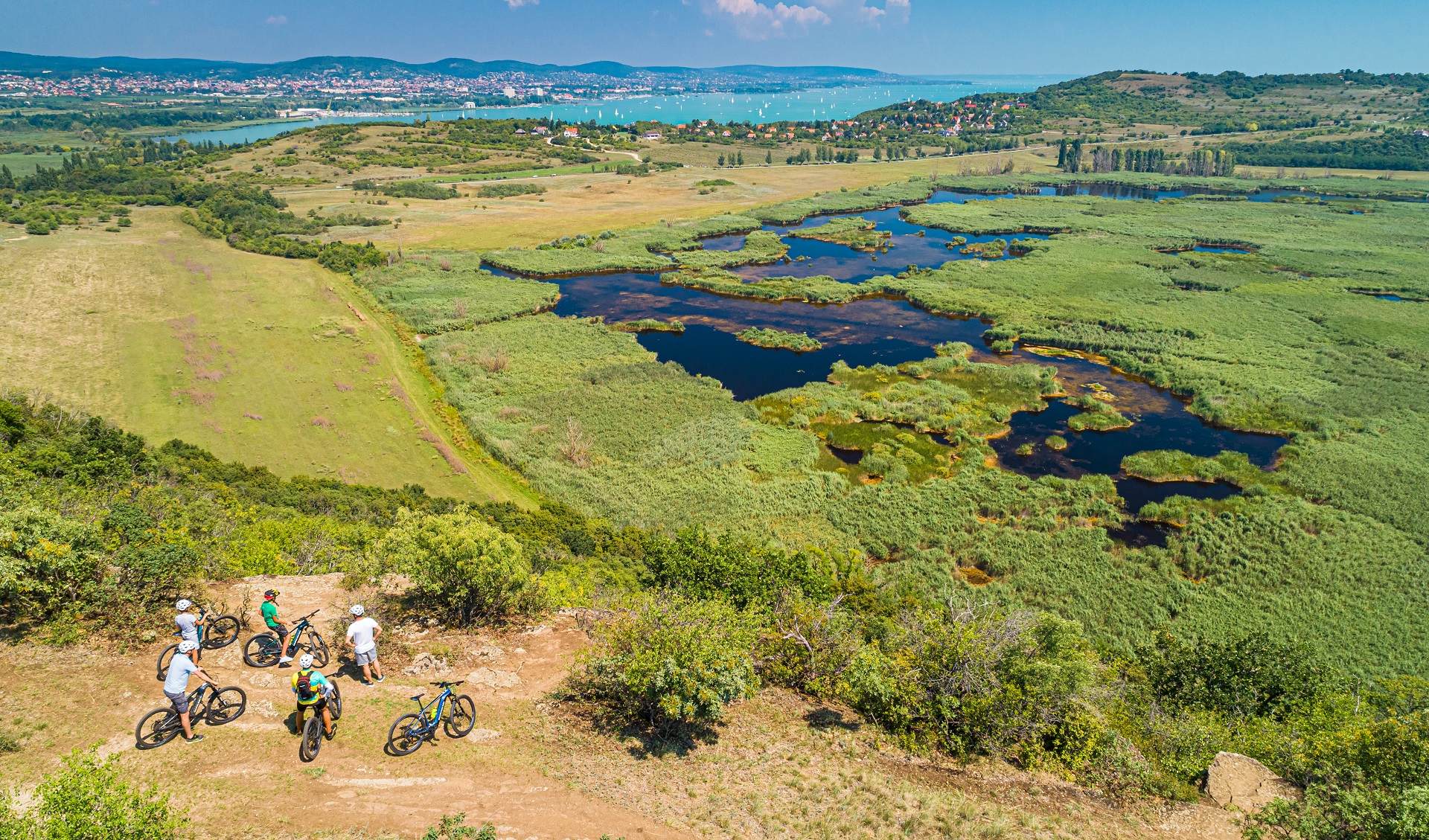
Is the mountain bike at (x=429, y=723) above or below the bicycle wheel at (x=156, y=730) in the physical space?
Result: below

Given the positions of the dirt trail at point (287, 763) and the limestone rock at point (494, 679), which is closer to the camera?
the dirt trail at point (287, 763)

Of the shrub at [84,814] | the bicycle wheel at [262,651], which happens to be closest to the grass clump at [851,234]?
the bicycle wheel at [262,651]

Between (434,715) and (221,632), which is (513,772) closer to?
(434,715)

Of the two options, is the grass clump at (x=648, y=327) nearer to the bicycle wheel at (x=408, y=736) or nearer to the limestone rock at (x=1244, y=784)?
the bicycle wheel at (x=408, y=736)

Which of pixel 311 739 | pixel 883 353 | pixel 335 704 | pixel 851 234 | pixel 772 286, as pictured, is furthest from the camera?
pixel 851 234

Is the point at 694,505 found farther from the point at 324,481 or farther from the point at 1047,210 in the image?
the point at 1047,210

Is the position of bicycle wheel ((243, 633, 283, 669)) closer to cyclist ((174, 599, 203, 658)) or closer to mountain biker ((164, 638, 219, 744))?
cyclist ((174, 599, 203, 658))

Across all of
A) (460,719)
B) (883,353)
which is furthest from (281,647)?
(883,353)
